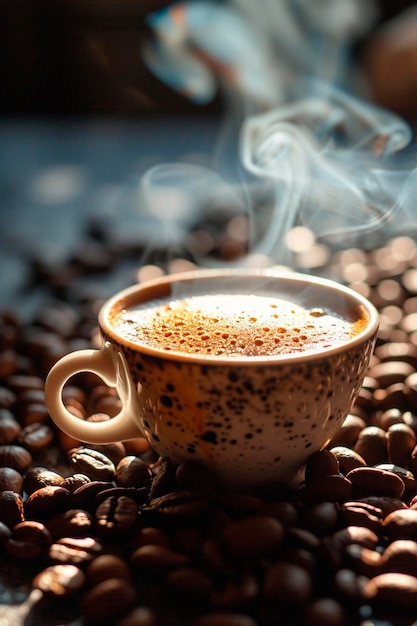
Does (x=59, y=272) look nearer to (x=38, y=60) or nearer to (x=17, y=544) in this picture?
(x=17, y=544)

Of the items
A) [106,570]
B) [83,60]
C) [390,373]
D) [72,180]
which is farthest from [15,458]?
[83,60]

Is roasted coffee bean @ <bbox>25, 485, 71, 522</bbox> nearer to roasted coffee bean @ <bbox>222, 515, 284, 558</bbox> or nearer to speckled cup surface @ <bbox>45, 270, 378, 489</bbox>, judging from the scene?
speckled cup surface @ <bbox>45, 270, 378, 489</bbox>

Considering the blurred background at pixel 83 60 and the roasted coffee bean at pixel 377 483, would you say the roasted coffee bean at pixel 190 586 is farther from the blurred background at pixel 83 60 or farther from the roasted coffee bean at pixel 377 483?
the blurred background at pixel 83 60

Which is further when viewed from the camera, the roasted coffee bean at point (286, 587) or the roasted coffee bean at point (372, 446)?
the roasted coffee bean at point (372, 446)

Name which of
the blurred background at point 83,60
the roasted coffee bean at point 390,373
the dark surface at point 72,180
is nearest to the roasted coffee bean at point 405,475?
the roasted coffee bean at point 390,373

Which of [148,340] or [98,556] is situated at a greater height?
[148,340]

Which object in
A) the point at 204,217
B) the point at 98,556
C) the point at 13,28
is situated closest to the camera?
the point at 98,556

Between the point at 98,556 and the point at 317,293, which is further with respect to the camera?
the point at 317,293

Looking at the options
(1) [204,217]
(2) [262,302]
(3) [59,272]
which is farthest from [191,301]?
(1) [204,217]
